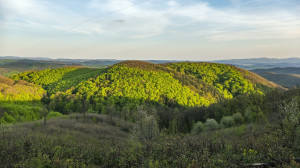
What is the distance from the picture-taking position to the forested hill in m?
93.6

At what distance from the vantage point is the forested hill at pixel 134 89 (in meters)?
93.6

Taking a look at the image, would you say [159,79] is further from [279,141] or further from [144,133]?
[279,141]

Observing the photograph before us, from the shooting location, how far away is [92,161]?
10023 millimetres

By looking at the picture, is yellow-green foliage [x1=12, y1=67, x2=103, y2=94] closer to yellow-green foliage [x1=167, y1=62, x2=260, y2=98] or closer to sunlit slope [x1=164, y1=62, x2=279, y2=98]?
yellow-green foliage [x1=167, y1=62, x2=260, y2=98]

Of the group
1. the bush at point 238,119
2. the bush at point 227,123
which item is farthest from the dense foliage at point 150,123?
the bush at point 227,123

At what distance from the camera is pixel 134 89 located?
109625mm

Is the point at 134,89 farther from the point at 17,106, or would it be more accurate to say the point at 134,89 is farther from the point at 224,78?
the point at 224,78

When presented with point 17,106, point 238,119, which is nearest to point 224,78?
point 238,119

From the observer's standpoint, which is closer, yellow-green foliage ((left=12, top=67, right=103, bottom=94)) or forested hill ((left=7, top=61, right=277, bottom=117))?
forested hill ((left=7, top=61, right=277, bottom=117))

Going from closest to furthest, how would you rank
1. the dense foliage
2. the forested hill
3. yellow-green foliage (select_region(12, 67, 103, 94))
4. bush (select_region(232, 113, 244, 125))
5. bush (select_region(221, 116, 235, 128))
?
1. the dense foliage
2. bush (select_region(221, 116, 235, 128))
3. bush (select_region(232, 113, 244, 125))
4. the forested hill
5. yellow-green foliage (select_region(12, 67, 103, 94))

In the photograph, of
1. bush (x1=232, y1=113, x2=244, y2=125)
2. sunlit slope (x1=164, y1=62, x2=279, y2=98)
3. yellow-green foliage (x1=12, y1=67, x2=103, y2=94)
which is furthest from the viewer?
yellow-green foliage (x1=12, y1=67, x2=103, y2=94)

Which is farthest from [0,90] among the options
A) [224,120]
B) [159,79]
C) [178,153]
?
[178,153]

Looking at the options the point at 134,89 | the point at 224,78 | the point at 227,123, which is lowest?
the point at 227,123

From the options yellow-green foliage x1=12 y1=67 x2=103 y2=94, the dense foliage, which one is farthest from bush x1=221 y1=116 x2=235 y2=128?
yellow-green foliage x1=12 y1=67 x2=103 y2=94
